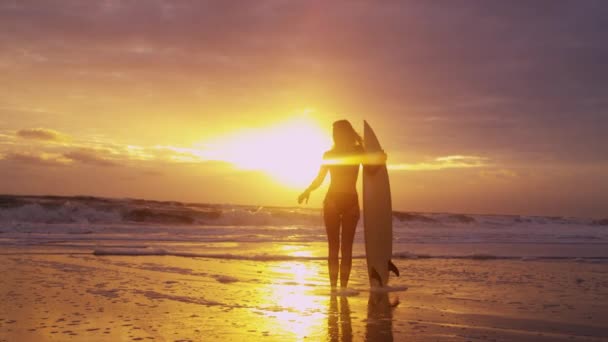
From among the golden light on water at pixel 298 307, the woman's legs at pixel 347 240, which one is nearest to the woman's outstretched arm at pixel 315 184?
the woman's legs at pixel 347 240

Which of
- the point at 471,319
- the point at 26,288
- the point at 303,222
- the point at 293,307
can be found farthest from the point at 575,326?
the point at 303,222

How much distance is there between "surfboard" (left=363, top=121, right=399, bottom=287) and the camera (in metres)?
6.70

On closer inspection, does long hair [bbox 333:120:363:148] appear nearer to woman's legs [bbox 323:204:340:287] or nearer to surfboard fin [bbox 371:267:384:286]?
woman's legs [bbox 323:204:340:287]

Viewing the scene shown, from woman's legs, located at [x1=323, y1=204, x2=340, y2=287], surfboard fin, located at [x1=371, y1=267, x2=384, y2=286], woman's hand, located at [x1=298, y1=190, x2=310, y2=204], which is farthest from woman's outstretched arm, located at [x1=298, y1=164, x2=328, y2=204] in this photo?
surfboard fin, located at [x1=371, y1=267, x2=384, y2=286]

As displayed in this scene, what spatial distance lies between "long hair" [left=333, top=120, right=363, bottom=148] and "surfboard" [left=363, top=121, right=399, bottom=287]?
0.27 metres

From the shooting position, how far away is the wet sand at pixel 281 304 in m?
3.98

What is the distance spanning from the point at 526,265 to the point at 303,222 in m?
24.8

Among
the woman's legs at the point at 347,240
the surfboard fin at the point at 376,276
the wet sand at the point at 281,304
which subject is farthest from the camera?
the surfboard fin at the point at 376,276

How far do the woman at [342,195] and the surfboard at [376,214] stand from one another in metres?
0.24

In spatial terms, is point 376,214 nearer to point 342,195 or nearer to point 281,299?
point 342,195

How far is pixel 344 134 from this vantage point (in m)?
6.56

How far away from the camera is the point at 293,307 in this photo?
16.5 feet

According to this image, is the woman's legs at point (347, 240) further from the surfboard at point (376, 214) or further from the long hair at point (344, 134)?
the long hair at point (344, 134)

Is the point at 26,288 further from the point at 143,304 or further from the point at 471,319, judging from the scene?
the point at 471,319
